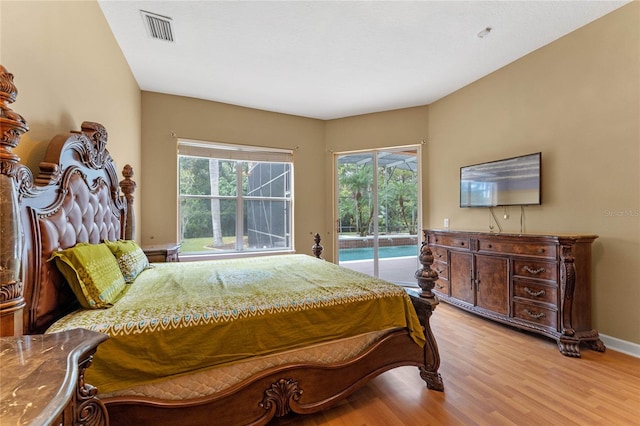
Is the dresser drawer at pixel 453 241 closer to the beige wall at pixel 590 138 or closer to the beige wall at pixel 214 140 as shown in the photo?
the beige wall at pixel 590 138

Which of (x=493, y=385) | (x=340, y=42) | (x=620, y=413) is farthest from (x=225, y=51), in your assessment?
(x=620, y=413)

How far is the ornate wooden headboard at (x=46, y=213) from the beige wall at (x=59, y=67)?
14 centimetres

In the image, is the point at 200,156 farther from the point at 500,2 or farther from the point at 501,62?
the point at 501,62

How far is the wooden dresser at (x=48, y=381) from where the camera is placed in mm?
504

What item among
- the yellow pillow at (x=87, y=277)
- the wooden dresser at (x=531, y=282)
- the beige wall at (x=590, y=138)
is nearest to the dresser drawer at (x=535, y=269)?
the wooden dresser at (x=531, y=282)

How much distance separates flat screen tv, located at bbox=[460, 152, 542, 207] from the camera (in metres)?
2.95

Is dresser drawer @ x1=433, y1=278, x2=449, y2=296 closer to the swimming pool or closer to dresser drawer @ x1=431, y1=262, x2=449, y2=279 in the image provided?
dresser drawer @ x1=431, y1=262, x2=449, y2=279

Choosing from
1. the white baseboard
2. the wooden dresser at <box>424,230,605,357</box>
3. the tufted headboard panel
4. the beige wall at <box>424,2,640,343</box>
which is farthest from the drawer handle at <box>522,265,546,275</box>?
the tufted headboard panel

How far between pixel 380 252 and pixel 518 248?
218 cm

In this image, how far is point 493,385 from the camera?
1920 millimetres

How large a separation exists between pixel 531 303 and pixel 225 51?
13.1 ft

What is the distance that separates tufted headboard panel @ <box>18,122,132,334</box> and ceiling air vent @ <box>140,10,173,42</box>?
3.73ft

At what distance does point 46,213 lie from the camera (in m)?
1.38

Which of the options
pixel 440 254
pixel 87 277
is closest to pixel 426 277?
pixel 440 254
